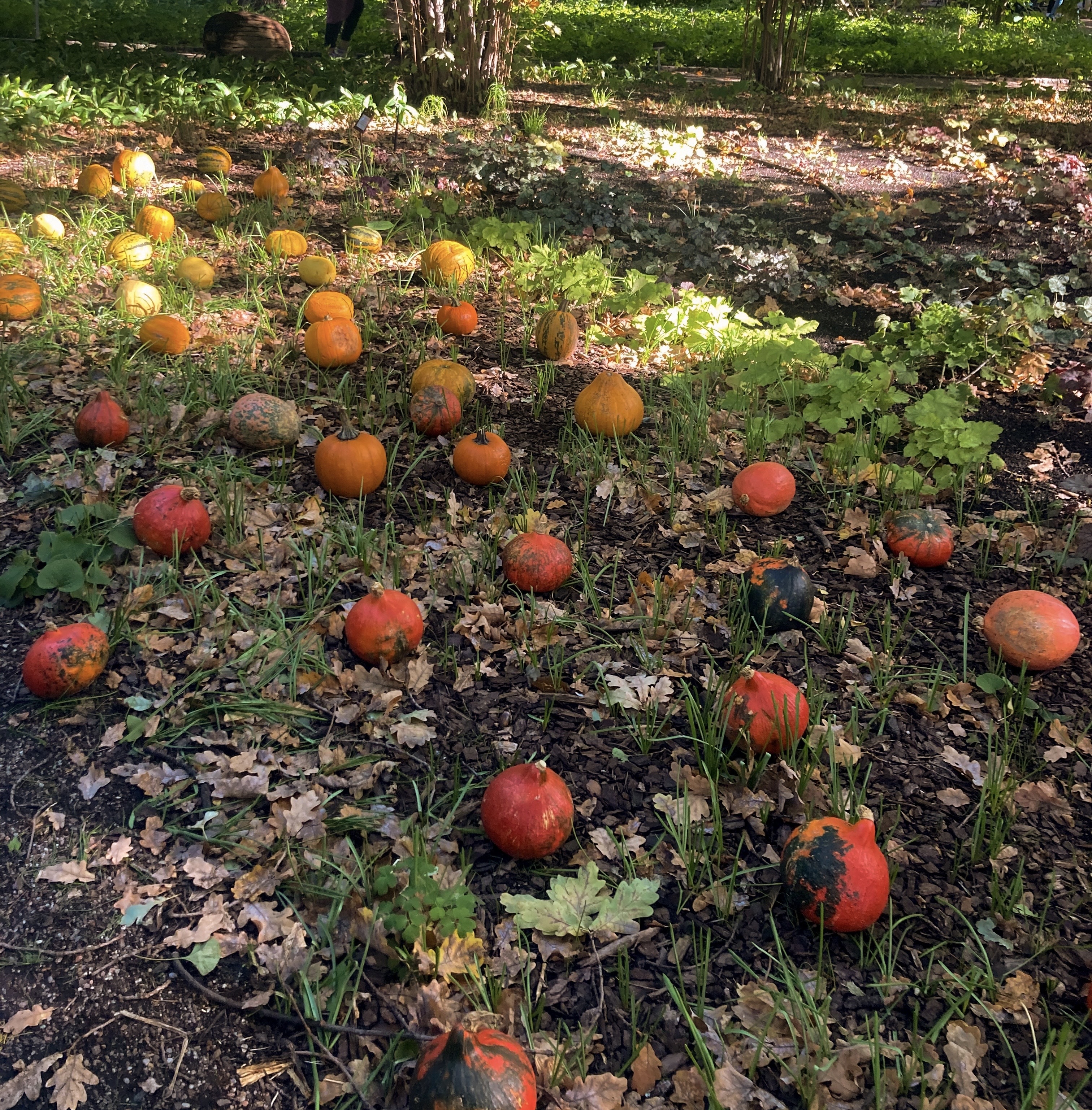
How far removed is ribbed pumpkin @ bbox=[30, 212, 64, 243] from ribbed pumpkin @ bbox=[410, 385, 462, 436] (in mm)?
2886

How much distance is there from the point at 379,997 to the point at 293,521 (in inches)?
78.8

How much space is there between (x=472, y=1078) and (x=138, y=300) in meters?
4.28

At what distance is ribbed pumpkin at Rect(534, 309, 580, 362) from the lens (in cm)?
472

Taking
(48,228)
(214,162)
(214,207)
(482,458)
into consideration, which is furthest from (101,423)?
(214,162)

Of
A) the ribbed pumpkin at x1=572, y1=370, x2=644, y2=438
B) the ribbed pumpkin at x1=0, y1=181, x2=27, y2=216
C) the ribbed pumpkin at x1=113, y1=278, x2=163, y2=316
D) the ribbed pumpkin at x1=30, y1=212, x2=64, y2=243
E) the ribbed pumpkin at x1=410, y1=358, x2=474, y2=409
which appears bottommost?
the ribbed pumpkin at x1=572, y1=370, x2=644, y2=438

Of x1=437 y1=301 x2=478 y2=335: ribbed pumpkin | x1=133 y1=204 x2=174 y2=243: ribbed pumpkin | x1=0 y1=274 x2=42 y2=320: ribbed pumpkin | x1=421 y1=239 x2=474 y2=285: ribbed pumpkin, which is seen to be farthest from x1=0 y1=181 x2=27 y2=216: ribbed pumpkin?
x1=437 y1=301 x2=478 y2=335: ribbed pumpkin

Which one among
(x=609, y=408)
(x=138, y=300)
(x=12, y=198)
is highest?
(x=12, y=198)

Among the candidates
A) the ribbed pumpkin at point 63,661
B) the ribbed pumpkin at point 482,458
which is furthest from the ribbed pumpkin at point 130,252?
the ribbed pumpkin at point 63,661

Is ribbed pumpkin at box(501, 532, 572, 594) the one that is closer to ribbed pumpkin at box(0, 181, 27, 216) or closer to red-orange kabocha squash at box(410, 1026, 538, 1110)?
red-orange kabocha squash at box(410, 1026, 538, 1110)

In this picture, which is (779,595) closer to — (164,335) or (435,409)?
(435,409)

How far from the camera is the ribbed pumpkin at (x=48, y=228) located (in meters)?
5.30

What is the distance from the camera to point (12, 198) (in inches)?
226

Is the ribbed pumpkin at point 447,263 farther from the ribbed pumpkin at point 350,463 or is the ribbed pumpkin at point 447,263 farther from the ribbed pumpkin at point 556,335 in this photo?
the ribbed pumpkin at point 350,463

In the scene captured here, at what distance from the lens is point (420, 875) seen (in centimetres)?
214
